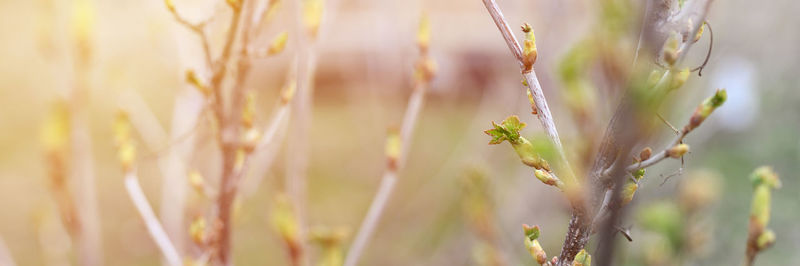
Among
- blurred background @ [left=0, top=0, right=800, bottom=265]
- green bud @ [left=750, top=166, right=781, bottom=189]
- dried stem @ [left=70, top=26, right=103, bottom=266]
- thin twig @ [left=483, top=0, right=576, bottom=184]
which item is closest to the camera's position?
thin twig @ [left=483, top=0, right=576, bottom=184]

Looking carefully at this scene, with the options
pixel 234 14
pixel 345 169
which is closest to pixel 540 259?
pixel 234 14

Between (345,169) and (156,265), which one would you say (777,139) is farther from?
(156,265)

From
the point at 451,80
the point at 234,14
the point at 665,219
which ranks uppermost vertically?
the point at 234,14

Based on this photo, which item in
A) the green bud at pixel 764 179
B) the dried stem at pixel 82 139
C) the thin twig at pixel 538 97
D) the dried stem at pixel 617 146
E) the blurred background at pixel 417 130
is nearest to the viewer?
the dried stem at pixel 617 146

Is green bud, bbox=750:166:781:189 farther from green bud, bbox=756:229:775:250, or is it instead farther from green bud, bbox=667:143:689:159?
green bud, bbox=667:143:689:159

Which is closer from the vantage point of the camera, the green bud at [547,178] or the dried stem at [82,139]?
the green bud at [547,178]

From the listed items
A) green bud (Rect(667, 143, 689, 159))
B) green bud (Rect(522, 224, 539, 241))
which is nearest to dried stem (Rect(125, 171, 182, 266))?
green bud (Rect(522, 224, 539, 241))

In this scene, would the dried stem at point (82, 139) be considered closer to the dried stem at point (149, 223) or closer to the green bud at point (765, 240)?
the dried stem at point (149, 223)

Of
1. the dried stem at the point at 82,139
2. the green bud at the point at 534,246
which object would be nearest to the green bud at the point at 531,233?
the green bud at the point at 534,246
